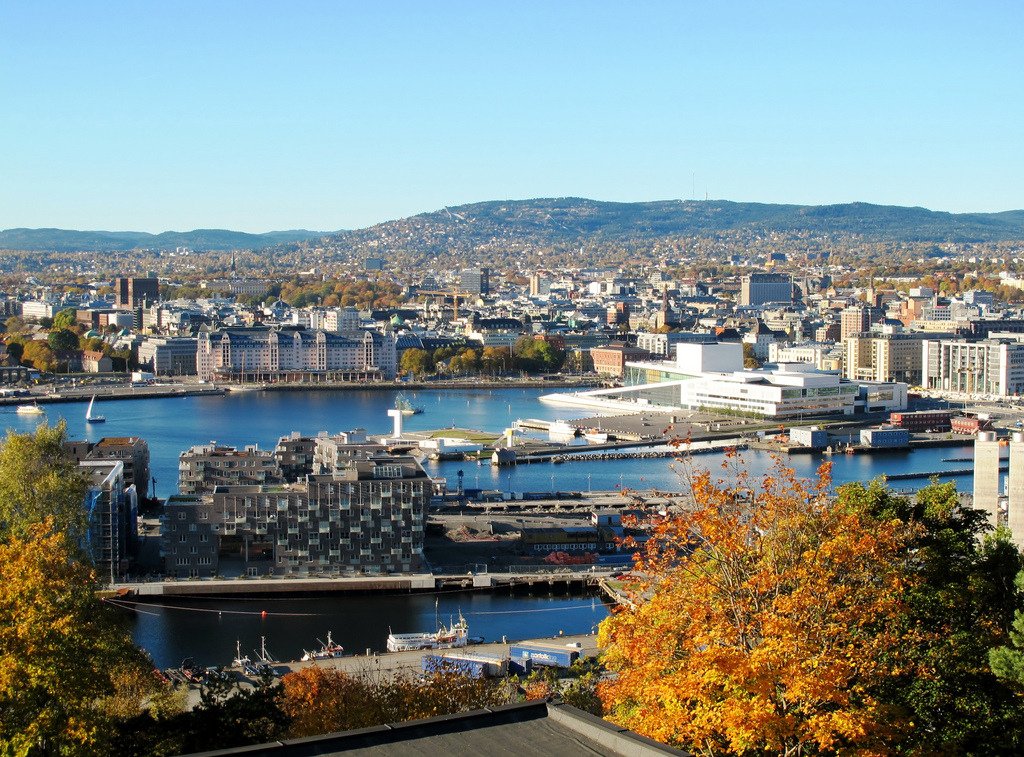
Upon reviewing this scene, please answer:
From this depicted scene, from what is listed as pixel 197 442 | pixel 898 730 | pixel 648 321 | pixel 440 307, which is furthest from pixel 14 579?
pixel 440 307

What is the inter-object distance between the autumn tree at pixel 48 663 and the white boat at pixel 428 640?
12.6 ft

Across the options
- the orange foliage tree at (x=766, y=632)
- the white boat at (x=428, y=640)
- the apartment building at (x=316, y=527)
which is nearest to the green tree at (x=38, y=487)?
the apartment building at (x=316, y=527)

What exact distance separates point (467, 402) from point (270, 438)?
790cm

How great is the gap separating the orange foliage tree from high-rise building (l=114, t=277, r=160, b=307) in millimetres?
45582

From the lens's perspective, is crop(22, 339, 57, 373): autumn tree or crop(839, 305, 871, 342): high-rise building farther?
crop(839, 305, 871, 342): high-rise building

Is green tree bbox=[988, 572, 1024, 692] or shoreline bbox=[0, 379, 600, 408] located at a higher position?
green tree bbox=[988, 572, 1024, 692]

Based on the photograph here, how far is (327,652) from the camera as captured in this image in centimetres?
967

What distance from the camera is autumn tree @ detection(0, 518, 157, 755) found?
4.98 m

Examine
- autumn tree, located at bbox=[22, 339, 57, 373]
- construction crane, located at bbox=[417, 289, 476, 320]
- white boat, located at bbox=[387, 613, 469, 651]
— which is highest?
construction crane, located at bbox=[417, 289, 476, 320]

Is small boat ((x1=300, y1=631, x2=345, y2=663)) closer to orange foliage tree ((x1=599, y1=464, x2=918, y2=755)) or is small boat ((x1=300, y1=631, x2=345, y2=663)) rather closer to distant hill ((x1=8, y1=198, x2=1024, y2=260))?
orange foliage tree ((x1=599, y1=464, x2=918, y2=755))

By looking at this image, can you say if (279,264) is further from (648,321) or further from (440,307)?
(648,321)

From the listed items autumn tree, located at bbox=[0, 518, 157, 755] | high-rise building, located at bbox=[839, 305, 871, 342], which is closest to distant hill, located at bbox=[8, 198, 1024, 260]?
high-rise building, located at bbox=[839, 305, 871, 342]

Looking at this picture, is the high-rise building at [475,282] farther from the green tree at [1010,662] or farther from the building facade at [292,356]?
the green tree at [1010,662]

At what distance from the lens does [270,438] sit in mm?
21969
